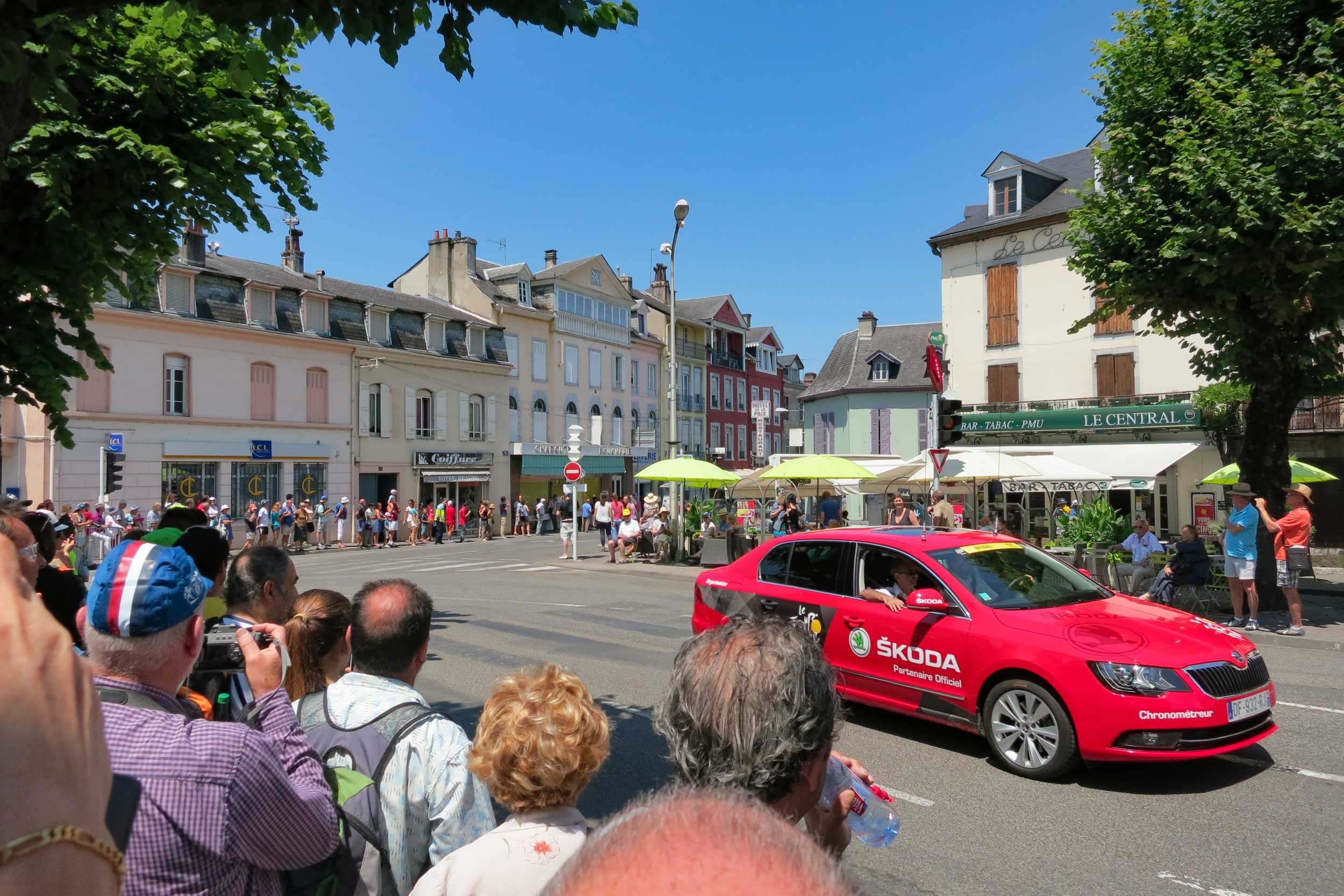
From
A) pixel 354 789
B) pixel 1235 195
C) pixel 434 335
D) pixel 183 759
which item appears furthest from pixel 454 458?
pixel 183 759

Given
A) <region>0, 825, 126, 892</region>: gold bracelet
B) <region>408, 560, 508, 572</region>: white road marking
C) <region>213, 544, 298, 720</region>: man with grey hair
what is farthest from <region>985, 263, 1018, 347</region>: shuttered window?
<region>0, 825, 126, 892</region>: gold bracelet

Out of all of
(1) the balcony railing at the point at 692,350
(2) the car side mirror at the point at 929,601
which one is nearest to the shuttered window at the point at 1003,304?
(2) the car side mirror at the point at 929,601

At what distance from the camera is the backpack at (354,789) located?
2.07 metres

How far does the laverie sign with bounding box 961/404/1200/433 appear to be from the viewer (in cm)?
2622

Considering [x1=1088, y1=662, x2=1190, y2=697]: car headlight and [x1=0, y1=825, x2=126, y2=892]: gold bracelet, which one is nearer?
[x1=0, y1=825, x2=126, y2=892]: gold bracelet

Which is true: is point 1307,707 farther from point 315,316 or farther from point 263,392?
point 315,316

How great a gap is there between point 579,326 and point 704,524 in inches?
1101

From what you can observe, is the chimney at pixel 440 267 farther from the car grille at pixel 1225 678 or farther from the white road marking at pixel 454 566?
the car grille at pixel 1225 678

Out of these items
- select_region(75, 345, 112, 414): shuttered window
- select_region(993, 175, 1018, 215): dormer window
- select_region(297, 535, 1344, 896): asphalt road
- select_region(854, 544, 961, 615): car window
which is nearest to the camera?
select_region(297, 535, 1344, 896): asphalt road

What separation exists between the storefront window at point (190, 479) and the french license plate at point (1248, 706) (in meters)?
29.7

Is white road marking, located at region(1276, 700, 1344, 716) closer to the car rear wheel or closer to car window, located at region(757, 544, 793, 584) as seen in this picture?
the car rear wheel

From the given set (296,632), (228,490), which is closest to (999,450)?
(296,632)

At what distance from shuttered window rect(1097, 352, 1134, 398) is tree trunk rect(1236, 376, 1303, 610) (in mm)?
15138

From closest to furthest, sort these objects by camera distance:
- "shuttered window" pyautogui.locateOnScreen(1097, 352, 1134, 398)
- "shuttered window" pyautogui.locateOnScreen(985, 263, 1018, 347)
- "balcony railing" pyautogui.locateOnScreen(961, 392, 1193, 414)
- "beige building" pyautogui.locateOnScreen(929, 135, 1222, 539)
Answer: "beige building" pyautogui.locateOnScreen(929, 135, 1222, 539) < "balcony railing" pyautogui.locateOnScreen(961, 392, 1193, 414) < "shuttered window" pyautogui.locateOnScreen(1097, 352, 1134, 398) < "shuttered window" pyautogui.locateOnScreen(985, 263, 1018, 347)
